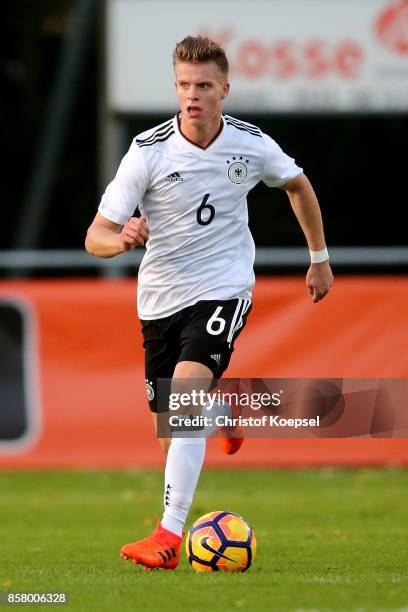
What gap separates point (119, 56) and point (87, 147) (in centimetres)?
777

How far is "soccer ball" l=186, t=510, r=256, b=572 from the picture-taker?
6852 mm

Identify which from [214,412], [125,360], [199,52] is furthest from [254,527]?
[125,360]

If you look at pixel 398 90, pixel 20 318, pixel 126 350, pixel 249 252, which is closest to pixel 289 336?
pixel 126 350

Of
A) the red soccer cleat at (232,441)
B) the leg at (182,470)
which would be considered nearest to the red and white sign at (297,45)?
the red soccer cleat at (232,441)

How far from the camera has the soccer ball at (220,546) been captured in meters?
6.85

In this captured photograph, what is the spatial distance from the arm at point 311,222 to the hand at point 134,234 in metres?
1.29

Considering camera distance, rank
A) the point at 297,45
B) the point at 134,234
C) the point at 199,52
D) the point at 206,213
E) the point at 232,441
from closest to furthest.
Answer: the point at 134,234
the point at 199,52
the point at 206,213
the point at 232,441
the point at 297,45

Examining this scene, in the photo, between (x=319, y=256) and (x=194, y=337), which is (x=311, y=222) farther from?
(x=194, y=337)

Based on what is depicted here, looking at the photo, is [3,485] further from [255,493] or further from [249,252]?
[249,252]

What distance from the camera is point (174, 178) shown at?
7047 mm

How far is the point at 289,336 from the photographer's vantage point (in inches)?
500

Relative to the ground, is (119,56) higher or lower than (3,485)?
→ higher

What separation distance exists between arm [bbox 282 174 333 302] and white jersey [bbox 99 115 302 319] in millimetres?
275

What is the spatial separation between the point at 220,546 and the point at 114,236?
1520 mm
